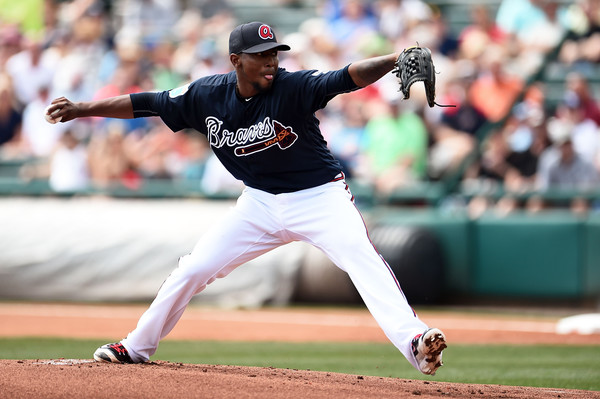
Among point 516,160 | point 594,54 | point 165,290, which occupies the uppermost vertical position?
point 594,54

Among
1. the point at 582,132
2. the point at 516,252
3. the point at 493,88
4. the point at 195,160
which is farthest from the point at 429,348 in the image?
the point at 195,160

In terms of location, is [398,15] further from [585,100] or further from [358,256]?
[358,256]

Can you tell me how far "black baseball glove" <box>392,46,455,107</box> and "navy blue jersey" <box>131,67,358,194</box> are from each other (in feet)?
1.38

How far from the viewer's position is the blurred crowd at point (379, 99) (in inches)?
458

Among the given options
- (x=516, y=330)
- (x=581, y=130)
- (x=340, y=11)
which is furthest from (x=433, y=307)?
(x=340, y=11)

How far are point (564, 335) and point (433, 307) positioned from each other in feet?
8.06

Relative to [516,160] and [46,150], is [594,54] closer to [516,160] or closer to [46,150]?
[516,160]

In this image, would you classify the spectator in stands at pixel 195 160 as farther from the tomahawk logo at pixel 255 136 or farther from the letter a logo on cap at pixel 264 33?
the letter a logo on cap at pixel 264 33

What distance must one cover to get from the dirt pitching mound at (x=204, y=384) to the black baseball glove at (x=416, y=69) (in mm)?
1578

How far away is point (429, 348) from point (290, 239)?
44.9 inches

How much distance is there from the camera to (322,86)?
5.29 m

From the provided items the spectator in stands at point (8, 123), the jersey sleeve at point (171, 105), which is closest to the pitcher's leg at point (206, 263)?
the jersey sleeve at point (171, 105)

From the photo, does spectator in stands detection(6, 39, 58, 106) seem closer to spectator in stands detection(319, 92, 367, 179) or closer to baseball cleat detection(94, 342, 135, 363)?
spectator in stands detection(319, 92, 367, 179)

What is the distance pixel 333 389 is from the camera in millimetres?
5105
